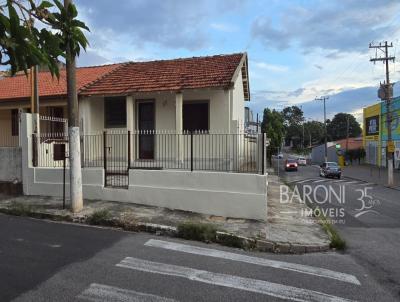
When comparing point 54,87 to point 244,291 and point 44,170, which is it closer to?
point 44,170

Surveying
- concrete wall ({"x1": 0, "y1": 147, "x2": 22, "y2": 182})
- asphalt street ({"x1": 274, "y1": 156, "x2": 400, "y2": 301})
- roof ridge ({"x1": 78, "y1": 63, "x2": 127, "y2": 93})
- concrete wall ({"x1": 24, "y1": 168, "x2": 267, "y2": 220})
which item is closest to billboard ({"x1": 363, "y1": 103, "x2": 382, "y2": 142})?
asphalt street ({"x1": 274, "y1": 156, "x2": 400, "y2": 301})

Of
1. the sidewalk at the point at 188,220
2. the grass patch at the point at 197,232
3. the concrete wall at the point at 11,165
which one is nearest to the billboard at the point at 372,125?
the sidewalk at the point at 188,220

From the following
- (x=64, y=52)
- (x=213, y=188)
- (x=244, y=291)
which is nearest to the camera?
(x=64, y=52)

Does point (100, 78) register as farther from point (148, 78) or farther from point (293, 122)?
point (293, 122)

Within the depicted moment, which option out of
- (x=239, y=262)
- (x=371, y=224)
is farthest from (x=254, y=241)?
(x=371, y=224)

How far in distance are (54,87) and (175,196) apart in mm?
9463

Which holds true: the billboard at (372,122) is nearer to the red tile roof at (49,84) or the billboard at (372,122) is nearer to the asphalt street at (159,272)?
the red tile roof at (49,84)

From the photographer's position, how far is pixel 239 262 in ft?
22.9

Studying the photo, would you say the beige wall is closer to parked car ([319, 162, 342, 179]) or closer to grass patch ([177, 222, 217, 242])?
grass patch ([177, 222, 217, 242])

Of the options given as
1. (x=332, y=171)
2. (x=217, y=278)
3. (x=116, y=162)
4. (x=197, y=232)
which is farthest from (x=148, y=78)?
(x=332, y=171)

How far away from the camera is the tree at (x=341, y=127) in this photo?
382 ft

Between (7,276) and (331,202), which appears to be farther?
(331,202)

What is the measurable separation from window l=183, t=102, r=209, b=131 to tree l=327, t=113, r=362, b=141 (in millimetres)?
106565

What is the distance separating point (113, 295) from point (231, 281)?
173 cm
